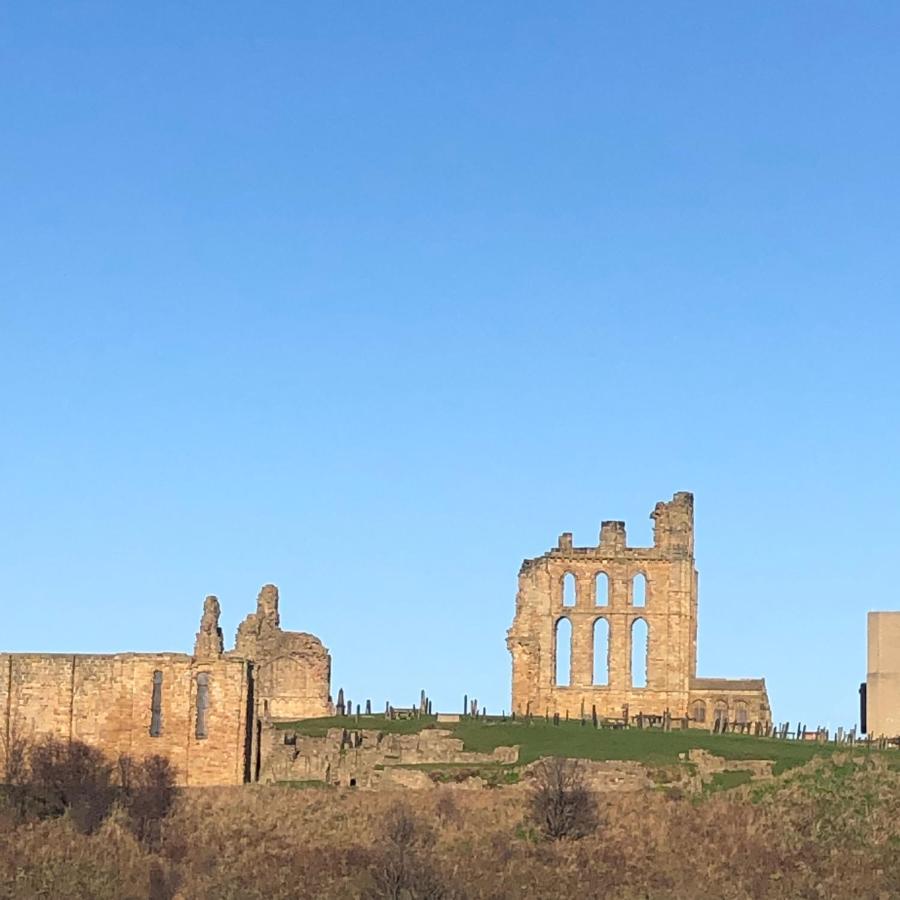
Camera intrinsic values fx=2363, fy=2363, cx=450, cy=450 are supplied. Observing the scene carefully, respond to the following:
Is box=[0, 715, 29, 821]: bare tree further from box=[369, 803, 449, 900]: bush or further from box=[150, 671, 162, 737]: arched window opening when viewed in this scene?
box=[369, 803, 449, 900]: bush

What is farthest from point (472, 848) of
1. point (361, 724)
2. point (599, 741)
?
point (361, 724)

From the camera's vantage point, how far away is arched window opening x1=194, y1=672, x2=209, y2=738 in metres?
60.1

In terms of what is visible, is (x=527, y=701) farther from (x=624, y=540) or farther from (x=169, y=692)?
(x=169, y=692)

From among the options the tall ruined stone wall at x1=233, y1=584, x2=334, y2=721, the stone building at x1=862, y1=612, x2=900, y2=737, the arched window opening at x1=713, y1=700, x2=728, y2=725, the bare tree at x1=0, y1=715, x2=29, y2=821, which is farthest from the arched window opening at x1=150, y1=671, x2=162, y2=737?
the stone building at x1=862, y1=612, x2=900, y2=737

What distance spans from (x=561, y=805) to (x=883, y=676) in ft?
77.1

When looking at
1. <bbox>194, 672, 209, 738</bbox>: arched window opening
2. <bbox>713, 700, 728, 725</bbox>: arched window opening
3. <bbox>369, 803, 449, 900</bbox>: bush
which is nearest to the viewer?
<bbox>369, 803, 449, 900</bbox>: bush

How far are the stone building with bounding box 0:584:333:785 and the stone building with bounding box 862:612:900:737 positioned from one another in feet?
71.6

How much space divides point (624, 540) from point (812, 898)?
31733 millimetres

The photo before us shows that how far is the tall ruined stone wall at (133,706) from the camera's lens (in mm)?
59875

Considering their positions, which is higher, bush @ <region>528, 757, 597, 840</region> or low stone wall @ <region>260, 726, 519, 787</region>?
low stone wall @ <region>260, 726, 519, 787</region>

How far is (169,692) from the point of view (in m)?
60.2

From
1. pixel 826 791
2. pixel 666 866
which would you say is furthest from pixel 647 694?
pixel 666 866

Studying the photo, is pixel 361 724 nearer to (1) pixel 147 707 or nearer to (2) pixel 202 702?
(2) pixel 202 702

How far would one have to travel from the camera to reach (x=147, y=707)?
2375 inches
